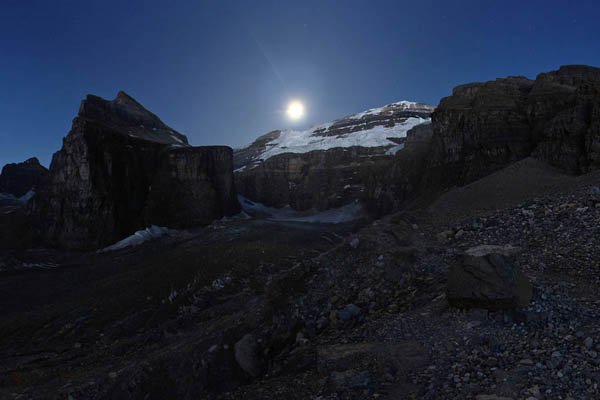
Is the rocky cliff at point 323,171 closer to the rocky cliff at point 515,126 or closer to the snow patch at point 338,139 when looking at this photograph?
Result: the snow patch at point 338,139

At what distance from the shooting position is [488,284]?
Result: 5.46 metres

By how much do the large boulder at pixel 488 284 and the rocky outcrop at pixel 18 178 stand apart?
390ft

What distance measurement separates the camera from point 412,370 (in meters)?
4.68

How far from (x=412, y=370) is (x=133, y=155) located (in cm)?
5510

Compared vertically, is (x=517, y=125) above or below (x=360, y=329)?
above

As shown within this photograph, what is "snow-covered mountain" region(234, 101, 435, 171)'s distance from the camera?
4063 inches

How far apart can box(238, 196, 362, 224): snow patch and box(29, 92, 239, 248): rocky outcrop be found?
1544 centimetres

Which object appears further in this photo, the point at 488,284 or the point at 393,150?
the point at 393,150

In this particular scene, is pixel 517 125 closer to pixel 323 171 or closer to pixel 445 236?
pixel 445 236

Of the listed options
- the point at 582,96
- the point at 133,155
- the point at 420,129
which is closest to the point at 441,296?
the point at 582,96

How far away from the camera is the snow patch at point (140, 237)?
135ft

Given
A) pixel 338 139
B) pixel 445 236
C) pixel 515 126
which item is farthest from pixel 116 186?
pixel 338 139

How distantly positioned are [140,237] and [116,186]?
1041 cm

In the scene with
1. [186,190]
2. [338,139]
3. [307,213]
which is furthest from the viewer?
[338,139]
